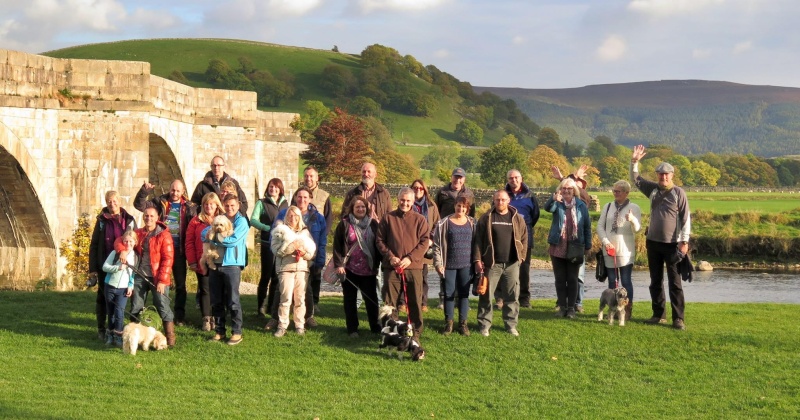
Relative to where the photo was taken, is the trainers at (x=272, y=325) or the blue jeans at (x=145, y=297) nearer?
the blue jeans at (x=145, y=297)

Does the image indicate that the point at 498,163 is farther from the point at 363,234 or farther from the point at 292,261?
the point at 292,261

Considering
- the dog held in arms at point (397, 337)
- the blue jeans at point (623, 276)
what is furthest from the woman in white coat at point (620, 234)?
the dog held in arms at point (397, 337)

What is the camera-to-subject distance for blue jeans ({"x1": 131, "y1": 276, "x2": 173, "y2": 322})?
9758 millimetres

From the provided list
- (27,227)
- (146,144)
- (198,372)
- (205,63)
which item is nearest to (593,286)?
(146,144)

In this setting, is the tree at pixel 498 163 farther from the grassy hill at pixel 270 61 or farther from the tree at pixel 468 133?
the tree at pixel 468 133

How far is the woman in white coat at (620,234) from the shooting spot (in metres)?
11.1

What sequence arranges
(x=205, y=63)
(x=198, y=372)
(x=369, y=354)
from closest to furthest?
(x=198, y=372) < (x=369, y=354) < (x=205, y=63)

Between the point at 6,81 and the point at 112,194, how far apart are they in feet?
21.7

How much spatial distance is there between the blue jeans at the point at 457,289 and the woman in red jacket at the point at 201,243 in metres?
2.47

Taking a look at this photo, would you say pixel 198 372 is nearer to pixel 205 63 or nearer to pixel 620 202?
pixel 620 202

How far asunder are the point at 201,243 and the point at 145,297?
2.54ft

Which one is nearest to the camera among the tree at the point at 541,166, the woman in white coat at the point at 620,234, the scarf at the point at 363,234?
the scarf at the point at 363,234

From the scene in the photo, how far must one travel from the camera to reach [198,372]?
8961 mm

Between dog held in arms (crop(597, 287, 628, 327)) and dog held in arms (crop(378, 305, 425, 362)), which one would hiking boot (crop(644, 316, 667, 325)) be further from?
dog held in arms (crop(378, 305, 425, 362))
